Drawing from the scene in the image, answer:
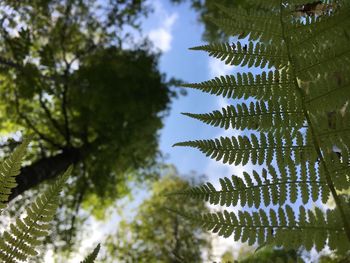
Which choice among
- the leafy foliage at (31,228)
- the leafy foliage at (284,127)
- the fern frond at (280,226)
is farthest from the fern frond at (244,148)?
the leafy foliage at (31,228)

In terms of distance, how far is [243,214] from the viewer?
132 cm

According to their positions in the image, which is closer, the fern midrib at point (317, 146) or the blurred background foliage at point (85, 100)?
the fern midrib at point (317, 146)

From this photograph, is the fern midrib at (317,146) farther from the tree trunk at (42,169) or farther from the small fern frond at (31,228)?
the tree trunk at (42,169)

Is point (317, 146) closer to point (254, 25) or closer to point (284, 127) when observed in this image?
point (284, 127)

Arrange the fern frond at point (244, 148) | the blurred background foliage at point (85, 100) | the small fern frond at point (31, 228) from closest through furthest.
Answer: the small fern frond at point (31, 228), the fern frond at point (244, 148), the blurred background foliage at point (85, 100)

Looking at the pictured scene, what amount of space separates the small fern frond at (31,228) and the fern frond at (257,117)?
0.63m

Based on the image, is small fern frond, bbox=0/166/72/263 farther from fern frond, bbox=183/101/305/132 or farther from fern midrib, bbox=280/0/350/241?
fern midrib, bbox=280/0/350/241

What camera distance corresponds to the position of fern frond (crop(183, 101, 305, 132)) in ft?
5.15

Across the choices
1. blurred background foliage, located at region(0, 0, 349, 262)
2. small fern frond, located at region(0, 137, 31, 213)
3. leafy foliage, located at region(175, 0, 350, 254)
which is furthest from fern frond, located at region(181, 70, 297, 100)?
blurred background foliage, located at region(0, 0, 349, 262)

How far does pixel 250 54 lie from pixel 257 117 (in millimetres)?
278

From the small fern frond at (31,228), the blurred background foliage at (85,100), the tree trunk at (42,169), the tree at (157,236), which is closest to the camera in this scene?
the small fern frond at (31,228)

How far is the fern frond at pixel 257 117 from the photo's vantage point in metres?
1.57

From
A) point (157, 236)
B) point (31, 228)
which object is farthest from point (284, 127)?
point (157, 236)

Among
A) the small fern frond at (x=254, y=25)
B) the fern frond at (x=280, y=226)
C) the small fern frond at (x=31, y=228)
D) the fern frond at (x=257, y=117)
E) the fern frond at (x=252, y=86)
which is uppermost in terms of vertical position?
the small fern frond at (x=254, y=25)
